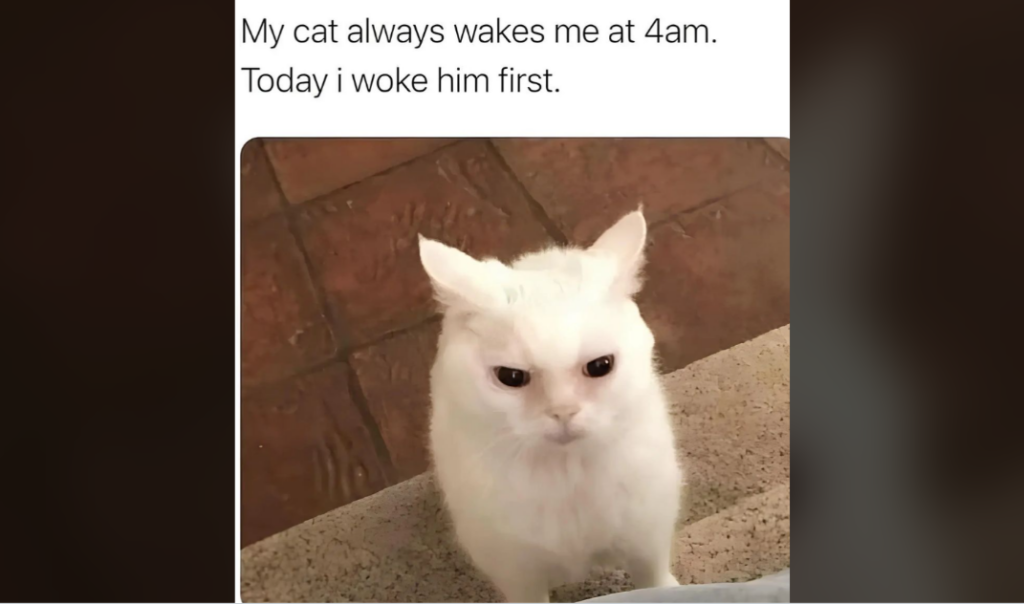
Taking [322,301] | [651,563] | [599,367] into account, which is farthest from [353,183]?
[651,563]

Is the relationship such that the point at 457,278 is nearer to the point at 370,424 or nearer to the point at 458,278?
the point at 458,278

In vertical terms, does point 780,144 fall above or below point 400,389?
above

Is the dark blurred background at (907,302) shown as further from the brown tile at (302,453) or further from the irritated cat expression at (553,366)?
the brown tile at (302,453)

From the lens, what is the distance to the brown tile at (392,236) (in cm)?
79

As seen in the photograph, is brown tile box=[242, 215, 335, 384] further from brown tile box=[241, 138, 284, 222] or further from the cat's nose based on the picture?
the cat's nose

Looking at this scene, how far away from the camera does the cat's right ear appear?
0.70m

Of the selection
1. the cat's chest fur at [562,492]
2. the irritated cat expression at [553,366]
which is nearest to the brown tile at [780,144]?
the irritated cat expression at [553,366]

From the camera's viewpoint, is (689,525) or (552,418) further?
(689,525)

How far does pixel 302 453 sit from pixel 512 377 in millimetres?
299

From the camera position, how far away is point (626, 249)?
73cm

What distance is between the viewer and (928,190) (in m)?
0.74
